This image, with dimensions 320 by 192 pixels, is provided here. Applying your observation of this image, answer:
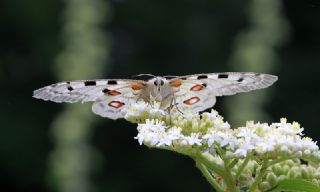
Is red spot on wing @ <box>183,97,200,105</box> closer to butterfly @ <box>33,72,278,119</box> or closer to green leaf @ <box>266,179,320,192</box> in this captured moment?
→ butterfly @ <box>33,72,278,119</box>

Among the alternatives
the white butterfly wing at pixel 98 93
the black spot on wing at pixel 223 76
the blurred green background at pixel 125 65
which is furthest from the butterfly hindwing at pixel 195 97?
the blurred green background at pixel 125 65

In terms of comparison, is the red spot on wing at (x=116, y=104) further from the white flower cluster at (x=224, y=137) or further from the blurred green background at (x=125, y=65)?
the blurred green background at (x=125, y=65)

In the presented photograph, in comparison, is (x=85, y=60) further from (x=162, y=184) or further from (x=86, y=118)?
(x=162, y=184)

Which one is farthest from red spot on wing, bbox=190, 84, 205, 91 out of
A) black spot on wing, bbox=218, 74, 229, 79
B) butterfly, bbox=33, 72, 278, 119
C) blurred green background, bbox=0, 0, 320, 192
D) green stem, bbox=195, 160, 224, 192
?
blurred green background, bbox=0, 0, 320, 192

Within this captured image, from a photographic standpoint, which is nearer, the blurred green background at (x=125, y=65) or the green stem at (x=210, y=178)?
the green stem at (x=210, y=178)

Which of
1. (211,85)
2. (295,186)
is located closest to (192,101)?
(211,85)
